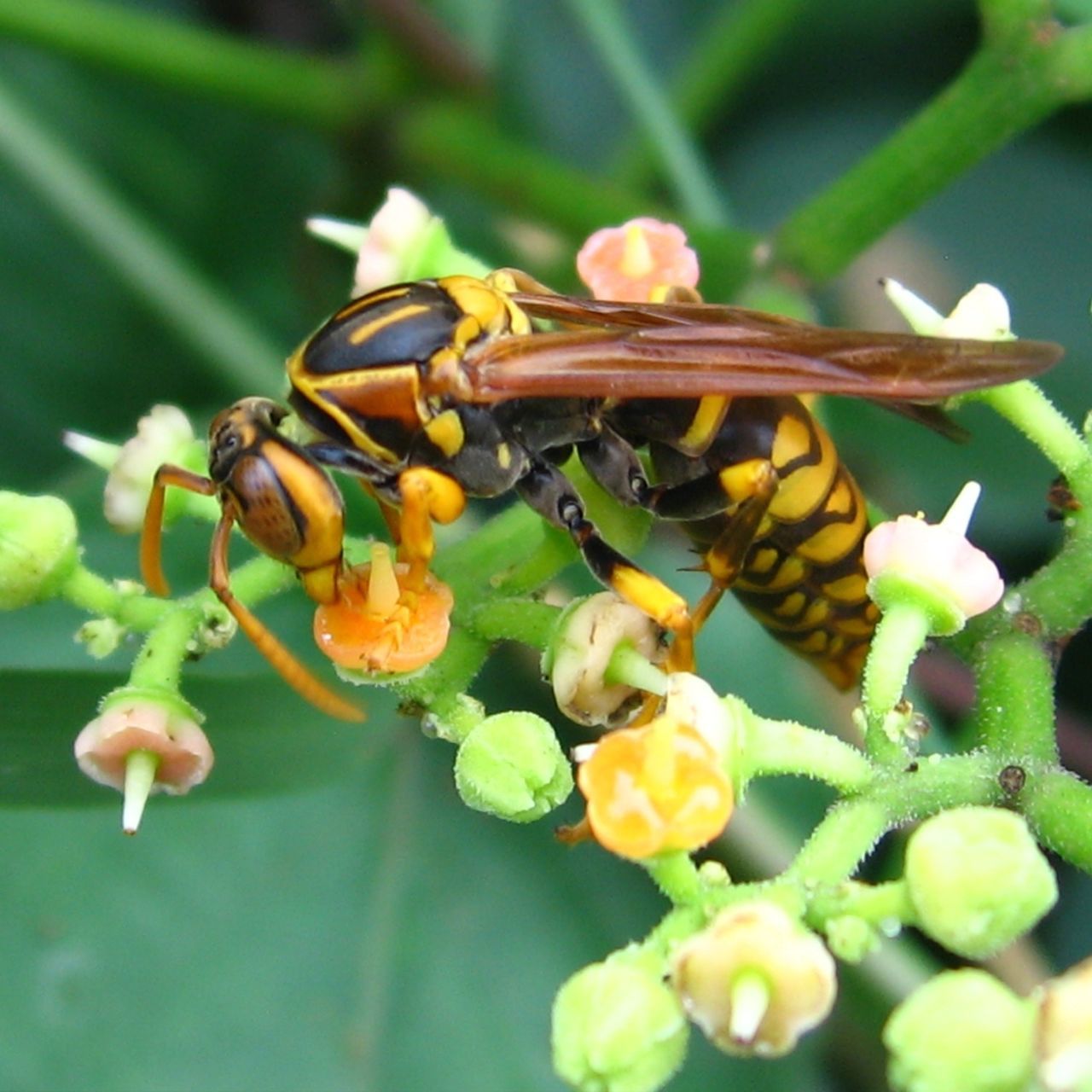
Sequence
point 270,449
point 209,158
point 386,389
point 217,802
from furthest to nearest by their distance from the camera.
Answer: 1. point 209,158
2. point 217,802
3. point 386,389
4. point 270,449

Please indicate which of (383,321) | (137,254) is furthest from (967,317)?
(137,254)

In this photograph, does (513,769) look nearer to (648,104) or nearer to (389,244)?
(389,244)

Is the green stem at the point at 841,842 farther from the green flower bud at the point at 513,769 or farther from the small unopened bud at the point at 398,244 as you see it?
the small unopened bud at the point at 398,244

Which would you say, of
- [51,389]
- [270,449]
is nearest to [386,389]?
[270,449]

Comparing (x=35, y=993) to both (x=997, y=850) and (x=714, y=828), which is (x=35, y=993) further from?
(x=997, y=850)

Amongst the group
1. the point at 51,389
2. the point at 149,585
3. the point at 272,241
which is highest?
the point at 272,241

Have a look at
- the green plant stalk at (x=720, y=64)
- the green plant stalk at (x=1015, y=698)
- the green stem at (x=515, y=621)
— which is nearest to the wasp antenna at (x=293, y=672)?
the green stem at (x=515, y=621)
